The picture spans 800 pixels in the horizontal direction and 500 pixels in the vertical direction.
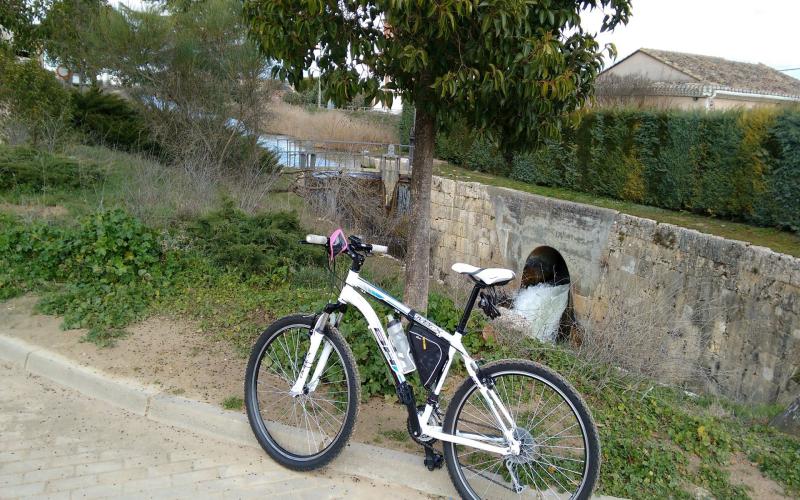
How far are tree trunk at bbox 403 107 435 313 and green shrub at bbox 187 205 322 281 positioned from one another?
2.00m

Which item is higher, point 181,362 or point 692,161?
point 692,161

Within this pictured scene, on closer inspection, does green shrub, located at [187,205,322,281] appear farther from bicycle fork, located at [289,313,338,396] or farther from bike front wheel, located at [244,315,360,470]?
bicycle fork, located at [289,313,338,396]

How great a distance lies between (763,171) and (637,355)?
8386 mm

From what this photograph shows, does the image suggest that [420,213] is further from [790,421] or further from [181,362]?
[790,421]

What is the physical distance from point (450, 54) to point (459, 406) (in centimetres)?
219

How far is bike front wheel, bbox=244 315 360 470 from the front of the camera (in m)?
3.36

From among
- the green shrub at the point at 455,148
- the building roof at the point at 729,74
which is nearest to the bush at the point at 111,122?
the green shrub at the point at 455,148

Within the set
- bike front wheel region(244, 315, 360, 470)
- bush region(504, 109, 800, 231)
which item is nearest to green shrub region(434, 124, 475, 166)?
bush region(504, 109, 800, 231)

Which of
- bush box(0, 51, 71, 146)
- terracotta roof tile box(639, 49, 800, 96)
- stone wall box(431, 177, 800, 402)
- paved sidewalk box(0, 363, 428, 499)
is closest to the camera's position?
paved sidewalk box(0, 363, 428, 499)

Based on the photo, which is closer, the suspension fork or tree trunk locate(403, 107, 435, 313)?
the suspension fork

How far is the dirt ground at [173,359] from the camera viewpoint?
3.99 metres

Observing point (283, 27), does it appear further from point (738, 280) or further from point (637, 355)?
point (738, 280)

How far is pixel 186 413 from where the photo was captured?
3969 millimetres

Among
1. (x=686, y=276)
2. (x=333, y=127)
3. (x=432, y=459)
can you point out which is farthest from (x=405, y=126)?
(x=432, y=459)
